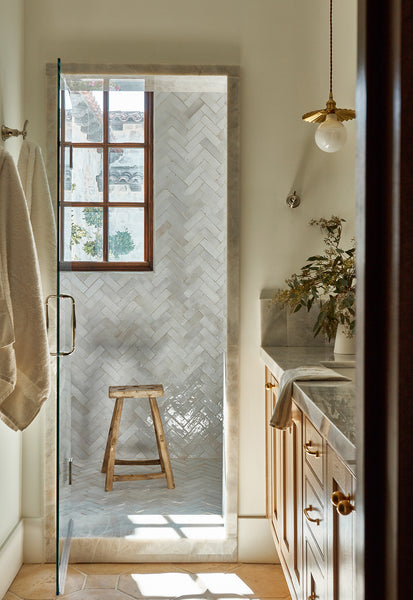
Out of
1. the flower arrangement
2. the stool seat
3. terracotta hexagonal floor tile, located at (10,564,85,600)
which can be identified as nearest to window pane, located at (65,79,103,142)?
the stool seat

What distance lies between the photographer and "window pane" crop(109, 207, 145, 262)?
465 cm

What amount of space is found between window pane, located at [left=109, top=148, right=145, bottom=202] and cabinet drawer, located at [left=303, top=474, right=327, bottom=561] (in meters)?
3.21

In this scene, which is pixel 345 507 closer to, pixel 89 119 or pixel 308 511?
pixel 308 511

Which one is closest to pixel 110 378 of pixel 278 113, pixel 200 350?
pixel 200 350

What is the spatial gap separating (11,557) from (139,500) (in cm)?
113

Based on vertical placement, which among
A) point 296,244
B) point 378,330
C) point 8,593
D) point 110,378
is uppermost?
point 296,244

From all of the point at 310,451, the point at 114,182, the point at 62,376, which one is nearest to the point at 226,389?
the point at 62,376

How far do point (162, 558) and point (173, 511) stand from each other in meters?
0.57

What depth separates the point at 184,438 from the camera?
15.6ft

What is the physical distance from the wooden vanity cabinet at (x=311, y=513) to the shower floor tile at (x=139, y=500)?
3.14ft

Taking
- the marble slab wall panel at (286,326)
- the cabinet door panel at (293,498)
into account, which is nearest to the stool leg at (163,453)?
the marble slab wall panel at (286,326)

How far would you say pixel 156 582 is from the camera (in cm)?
288

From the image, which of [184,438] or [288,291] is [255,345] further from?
[184,438]

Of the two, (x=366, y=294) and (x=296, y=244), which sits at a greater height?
(x=296, y=244)
